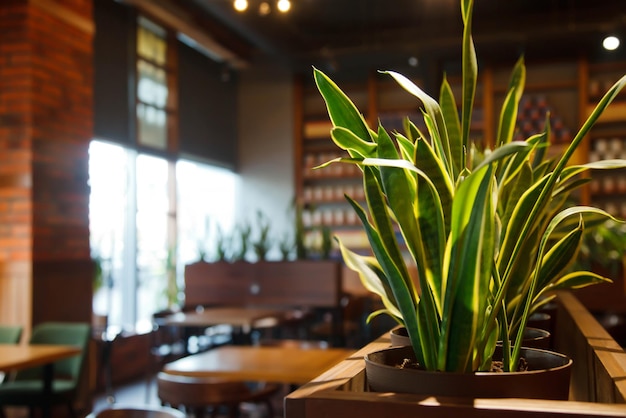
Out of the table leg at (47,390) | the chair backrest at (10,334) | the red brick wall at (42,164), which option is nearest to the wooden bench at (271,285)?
the red brick wall at (42,164)

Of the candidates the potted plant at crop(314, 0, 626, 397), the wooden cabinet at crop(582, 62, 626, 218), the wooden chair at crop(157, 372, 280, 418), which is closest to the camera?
the potted plant at crop(314, 0, 626, 397)

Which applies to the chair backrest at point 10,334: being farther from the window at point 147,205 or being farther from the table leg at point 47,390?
the window at point 147,205

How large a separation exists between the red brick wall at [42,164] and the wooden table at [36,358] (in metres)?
1.49

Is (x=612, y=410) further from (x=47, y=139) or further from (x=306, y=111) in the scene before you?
(x=306, y=111)

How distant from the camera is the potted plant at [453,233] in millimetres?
745

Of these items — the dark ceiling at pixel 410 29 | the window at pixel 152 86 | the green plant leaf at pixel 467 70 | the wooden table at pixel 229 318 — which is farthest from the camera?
the dark ceiling at pixel 410 29

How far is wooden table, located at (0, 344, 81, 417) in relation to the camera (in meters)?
3.52

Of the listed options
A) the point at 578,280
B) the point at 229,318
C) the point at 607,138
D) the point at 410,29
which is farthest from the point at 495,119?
the point at 578,280

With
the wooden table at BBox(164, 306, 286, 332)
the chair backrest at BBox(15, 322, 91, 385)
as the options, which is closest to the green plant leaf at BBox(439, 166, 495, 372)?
the chair backrest at BBox(15, 322, 91, 385)

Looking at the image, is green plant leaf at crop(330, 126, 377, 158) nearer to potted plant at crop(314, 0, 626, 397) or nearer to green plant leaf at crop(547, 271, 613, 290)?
potted plant at crop(314, 0, 626, 397)

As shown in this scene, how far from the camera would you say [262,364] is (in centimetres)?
343

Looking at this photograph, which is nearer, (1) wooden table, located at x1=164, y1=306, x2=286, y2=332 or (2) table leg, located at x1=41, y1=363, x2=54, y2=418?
(2) table leg, located at x1=41, y1=363, x2=54, y2=418

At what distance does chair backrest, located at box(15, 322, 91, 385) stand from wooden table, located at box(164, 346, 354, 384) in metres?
1.12

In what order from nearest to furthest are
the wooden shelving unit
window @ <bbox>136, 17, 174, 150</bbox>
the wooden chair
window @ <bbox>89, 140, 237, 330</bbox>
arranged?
the wooden chair < window @ <bbox>89, 140, 237, 330</bbox> < window @ <bbox>136, 17, 174, 150</bbox> < the wooden shelving unit
